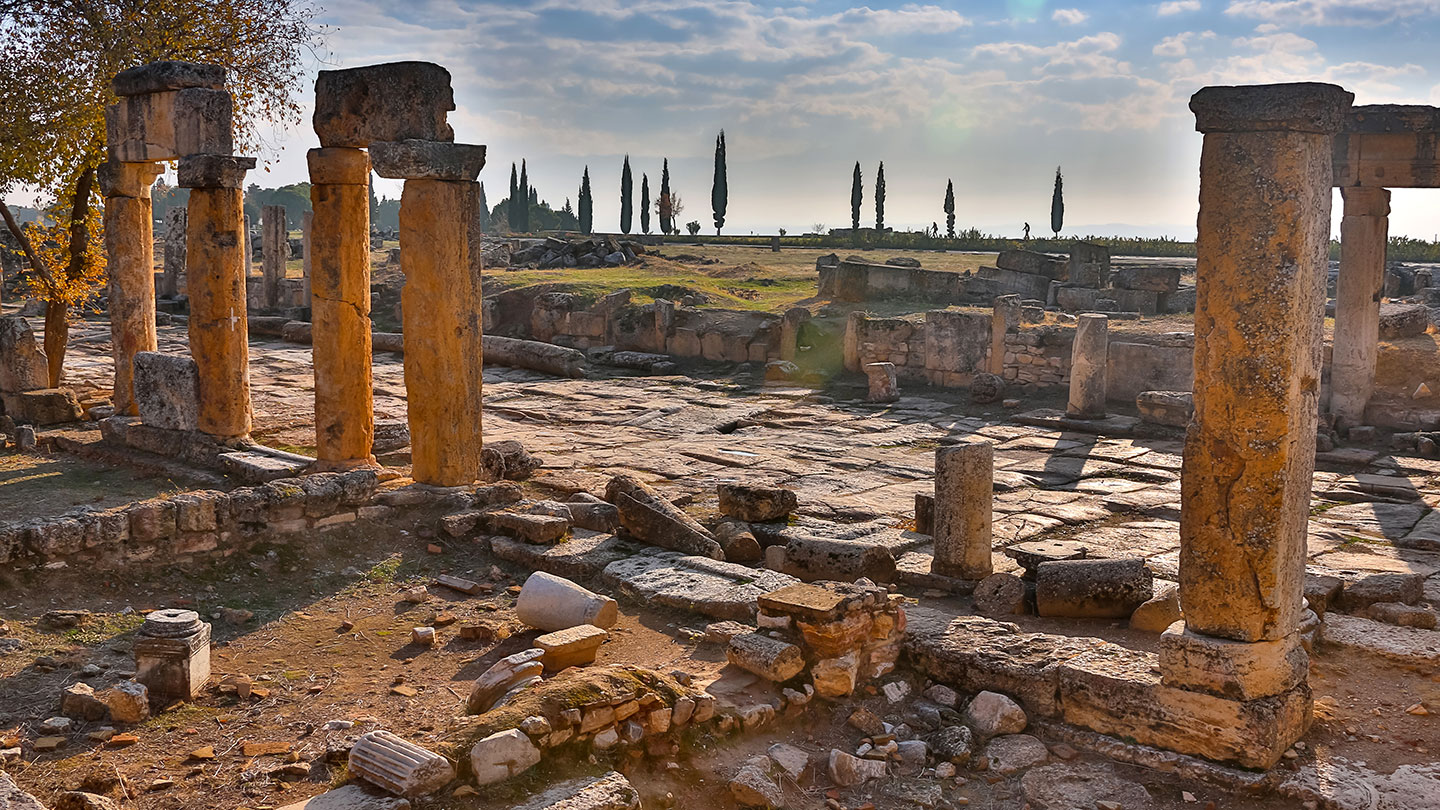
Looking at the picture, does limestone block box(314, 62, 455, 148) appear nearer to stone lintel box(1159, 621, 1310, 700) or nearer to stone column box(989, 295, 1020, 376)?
stone lintel box(1159, 621, 1310, 700)

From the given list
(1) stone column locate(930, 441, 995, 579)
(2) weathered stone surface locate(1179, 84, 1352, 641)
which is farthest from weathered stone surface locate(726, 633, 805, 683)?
(1) stone column locate(930, 441, 995, 579)

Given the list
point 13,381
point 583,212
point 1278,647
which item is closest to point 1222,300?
point 1278,647

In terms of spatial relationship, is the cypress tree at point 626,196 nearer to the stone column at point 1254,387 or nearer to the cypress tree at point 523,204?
the cypress tree at point 523,204

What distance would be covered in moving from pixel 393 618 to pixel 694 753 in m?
2.78

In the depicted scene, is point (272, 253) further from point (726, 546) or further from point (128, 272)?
point (726, 546)

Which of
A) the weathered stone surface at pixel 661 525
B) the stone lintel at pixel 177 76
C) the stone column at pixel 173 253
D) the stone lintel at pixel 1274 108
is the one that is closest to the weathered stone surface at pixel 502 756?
the weathered stone surface at pixel 661 525

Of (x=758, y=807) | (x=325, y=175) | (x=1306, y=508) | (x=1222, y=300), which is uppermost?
(x=325, y=175)

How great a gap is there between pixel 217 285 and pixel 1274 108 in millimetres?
9893

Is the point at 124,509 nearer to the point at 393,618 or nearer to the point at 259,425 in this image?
the point at 393,618

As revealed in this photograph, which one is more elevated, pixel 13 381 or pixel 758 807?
pixel 13 381

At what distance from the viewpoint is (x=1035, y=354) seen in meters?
17.5

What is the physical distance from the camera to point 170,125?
11938mm

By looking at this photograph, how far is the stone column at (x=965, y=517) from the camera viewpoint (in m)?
8.77

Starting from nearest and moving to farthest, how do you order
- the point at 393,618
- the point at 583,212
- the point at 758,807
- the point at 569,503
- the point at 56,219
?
the point at 758,807
the point at 393,618
the point at 569,503
the point at 56,219
the point at 583,212
